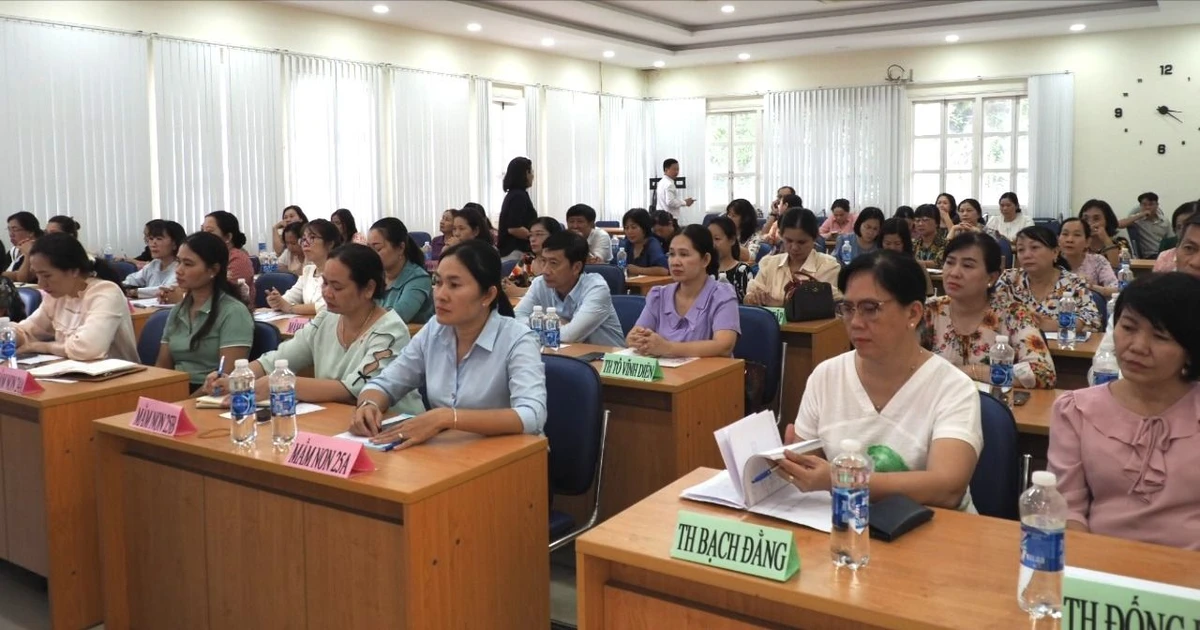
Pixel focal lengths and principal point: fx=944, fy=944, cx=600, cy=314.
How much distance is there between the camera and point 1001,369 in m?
3.12

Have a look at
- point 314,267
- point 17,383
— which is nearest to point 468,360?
point 17,383

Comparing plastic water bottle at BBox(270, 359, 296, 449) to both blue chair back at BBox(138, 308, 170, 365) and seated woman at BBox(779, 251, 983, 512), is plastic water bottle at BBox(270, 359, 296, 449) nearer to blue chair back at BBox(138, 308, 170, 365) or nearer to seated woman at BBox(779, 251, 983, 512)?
seated woman at BBox(779, 251, 983, 512)

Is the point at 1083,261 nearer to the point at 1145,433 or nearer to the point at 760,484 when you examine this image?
the point at 1145,433

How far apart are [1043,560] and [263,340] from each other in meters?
3.10

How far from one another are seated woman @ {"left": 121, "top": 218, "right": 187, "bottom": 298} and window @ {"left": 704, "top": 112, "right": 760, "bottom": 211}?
8880 millimetres

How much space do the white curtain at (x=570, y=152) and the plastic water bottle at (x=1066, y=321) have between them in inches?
341

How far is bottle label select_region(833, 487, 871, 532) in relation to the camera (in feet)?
5.49

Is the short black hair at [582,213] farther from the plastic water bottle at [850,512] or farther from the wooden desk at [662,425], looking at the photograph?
the plastic water bottle at [850,512]

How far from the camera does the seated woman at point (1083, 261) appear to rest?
5.59 meters

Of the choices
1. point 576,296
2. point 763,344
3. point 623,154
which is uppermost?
point 623,154

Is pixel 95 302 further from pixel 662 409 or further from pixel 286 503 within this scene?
pixel 662 409

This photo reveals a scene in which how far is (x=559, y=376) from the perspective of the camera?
3002mm

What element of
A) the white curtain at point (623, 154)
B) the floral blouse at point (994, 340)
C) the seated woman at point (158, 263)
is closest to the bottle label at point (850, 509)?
the floral blouse at point (994, 340)

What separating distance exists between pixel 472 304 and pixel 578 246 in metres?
1.75
